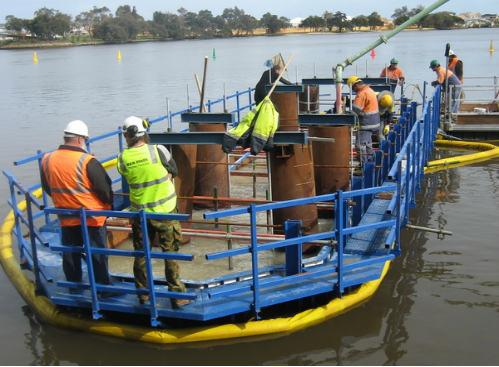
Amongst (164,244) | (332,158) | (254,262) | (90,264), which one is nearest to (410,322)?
(254,262)

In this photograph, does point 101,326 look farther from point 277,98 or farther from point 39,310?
point 277,98

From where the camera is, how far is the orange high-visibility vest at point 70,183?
630 cm

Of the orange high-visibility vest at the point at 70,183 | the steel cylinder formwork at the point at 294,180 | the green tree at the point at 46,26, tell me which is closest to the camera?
the orange high-visibility vest at the point at 70,183

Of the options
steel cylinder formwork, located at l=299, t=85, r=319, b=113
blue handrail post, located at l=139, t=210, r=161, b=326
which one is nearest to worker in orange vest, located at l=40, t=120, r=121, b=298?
blue handrail post, located at l=139, t=210, r=161, b=326

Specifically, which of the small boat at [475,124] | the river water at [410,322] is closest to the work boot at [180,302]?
the river water at [410,322]

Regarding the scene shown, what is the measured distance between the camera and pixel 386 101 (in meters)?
12.1

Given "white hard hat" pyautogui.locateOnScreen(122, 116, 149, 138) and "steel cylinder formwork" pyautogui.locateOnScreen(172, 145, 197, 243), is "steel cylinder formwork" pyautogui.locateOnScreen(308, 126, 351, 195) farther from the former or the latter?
"white hard hat" pyautogui.locateOnScreen(122, 116, 149, 138)

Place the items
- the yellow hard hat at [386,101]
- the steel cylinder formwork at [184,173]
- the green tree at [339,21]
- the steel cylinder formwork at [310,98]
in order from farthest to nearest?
1. the green tree at [339,21]
2. the steel cylinder formwork at [310,98]
3. the yellow hard hat at [386,101]
4. the steel cylinder formwork at [184,173]

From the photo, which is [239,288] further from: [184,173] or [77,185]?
[184,173]

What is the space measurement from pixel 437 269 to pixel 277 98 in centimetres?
360

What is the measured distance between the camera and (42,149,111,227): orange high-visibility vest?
6301 millimetres

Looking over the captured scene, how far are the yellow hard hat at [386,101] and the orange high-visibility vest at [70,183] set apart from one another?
7.40 m

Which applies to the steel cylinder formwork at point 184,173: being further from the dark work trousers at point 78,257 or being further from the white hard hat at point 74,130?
the white hard hat at point 74,130

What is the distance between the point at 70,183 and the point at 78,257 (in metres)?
0.94
